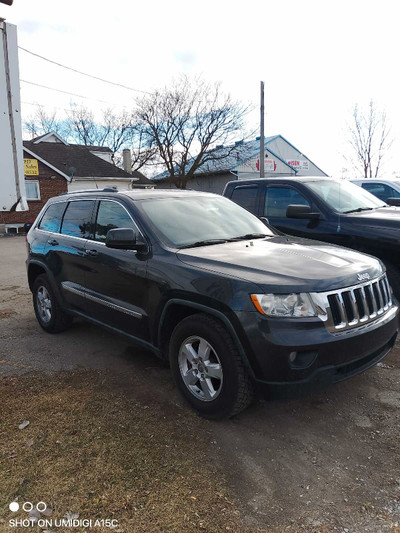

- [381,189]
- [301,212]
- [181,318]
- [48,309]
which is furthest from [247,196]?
[381,189]

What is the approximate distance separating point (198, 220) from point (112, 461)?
2207 millimetres

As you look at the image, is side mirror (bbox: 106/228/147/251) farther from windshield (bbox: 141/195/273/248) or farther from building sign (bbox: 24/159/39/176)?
building sign (bbox: 24/159/39/176)

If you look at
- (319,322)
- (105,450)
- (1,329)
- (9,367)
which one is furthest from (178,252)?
(1,329)

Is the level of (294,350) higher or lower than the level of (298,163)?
lower

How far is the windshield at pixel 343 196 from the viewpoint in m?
5.57

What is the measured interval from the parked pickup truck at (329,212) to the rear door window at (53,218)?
254 centimetres

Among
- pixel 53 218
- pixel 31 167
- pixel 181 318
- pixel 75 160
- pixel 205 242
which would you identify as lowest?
pixel 181 318

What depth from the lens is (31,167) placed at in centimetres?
2308

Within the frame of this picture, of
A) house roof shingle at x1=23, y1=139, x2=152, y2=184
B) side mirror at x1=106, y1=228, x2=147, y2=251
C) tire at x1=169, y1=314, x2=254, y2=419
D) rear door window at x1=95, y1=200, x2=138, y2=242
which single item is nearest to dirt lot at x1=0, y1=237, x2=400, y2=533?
tire at x1=169, y1=314, x2=254, y2=419

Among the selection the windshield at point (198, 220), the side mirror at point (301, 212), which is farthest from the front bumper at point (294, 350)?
the side mirror at point (301, 212)

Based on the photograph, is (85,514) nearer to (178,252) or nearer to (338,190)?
(178,252)

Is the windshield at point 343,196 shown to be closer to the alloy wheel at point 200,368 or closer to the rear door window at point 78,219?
the rear door window at point 78,219

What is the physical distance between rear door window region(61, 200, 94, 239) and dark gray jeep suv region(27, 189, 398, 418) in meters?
0.03

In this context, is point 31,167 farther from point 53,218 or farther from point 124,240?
point 124,240
